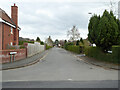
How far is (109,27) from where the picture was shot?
10.8 m

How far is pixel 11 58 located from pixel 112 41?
36.1ft

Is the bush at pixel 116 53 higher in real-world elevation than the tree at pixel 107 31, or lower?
lower

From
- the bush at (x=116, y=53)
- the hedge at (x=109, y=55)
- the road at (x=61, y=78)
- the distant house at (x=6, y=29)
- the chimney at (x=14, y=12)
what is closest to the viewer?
the road at (x=61, y=78)

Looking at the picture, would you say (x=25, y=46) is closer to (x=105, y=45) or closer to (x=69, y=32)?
(x=105, y=45)

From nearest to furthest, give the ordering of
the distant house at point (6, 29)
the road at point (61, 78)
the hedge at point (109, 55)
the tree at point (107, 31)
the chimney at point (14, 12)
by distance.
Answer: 1. the road at point (61, 78)
2. the hedge at point (109, 55)
3. the tree at point (107, 31)
4. the distant house at point (6, 29)
5. the chimney at point (14, 12)

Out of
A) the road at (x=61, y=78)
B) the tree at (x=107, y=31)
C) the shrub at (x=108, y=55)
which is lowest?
the road at (x=61, y=78)

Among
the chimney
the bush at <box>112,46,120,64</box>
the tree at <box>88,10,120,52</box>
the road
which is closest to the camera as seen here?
the road

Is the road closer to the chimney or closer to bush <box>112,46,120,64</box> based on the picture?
bush <box>112,46,120,64</box>

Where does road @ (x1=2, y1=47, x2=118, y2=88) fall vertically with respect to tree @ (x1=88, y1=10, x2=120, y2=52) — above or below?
below

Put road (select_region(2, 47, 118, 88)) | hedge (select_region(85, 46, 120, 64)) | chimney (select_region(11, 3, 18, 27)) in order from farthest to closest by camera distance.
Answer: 1. chimney (select_region(11, 3, 18, 27))
2. hedge (select_region(85, 46, 120, 64))
3. road (select_region(2, 47, 118, 88))

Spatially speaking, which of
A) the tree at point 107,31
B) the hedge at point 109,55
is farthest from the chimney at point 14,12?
the hedge at point 109,55

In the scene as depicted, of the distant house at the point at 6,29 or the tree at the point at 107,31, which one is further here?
the distant house at the point at 6,29

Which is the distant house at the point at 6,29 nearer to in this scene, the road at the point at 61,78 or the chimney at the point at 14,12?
the chimney at the point at 14,12

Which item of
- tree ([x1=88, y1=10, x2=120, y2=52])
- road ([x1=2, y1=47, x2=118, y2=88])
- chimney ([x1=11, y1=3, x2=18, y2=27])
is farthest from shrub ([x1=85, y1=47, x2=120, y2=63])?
chimney ([x1=11, y1=3, x2=18, y2=27])
